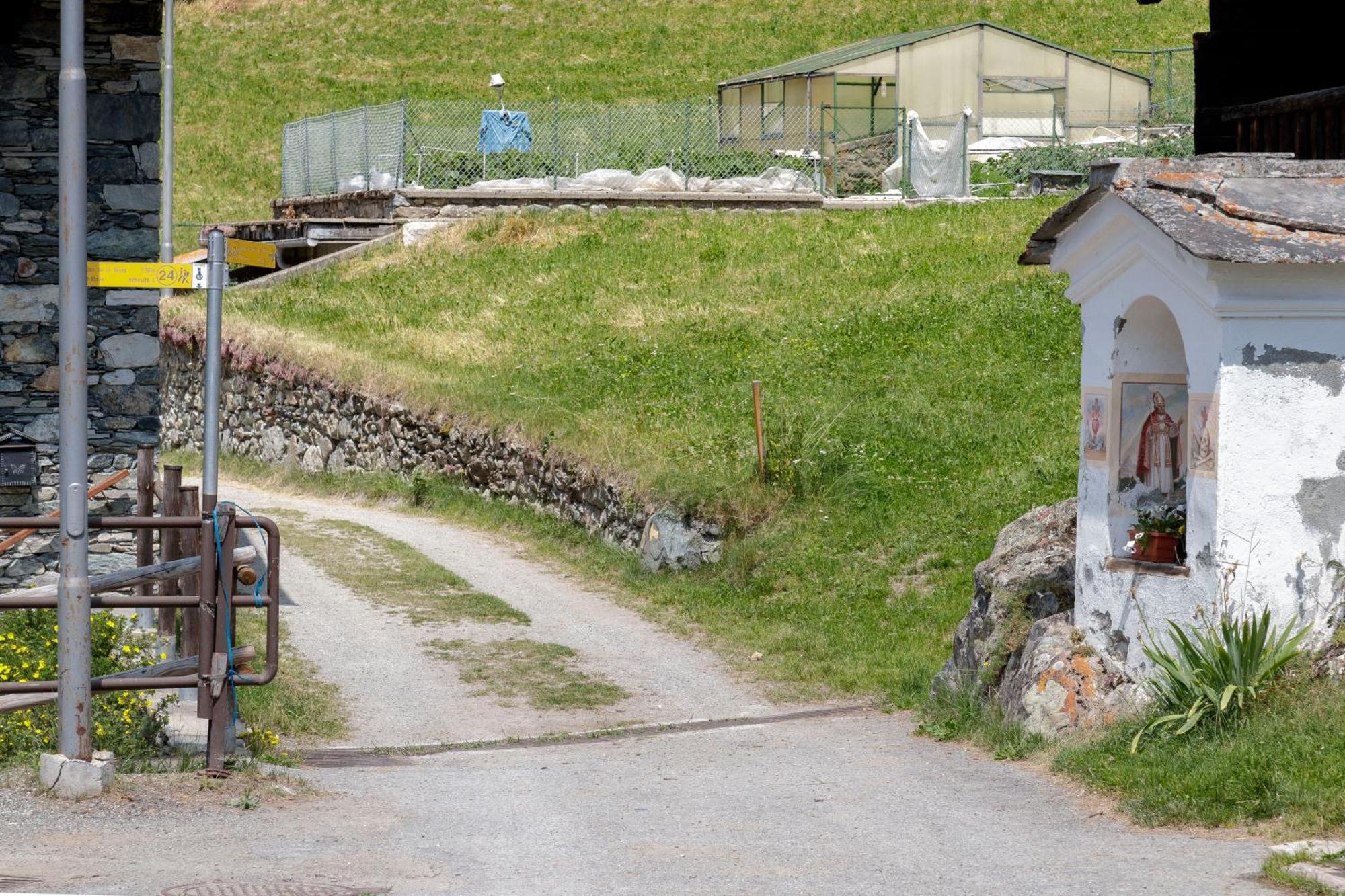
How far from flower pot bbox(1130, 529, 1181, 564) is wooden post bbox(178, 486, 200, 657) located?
5.29 meters

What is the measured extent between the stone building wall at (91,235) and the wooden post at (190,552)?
2.28 metres

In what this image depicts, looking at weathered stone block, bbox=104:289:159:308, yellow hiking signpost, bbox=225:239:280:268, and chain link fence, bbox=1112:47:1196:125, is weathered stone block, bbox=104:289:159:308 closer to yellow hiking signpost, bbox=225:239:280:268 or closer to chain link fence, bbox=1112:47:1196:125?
yellow hiking signpost, bbox=225:239:280:268

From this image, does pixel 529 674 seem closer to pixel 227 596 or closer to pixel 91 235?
pixel 227 596

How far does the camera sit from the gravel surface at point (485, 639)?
33.3 feet

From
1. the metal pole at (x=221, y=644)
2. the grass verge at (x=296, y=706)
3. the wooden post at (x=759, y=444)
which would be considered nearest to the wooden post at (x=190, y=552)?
the grass verge at (x=296, y=706)

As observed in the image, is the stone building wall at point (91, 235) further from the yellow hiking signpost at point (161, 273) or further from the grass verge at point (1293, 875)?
the grass verge at point (1293, 875)

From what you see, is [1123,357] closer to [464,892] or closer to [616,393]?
[464,892]

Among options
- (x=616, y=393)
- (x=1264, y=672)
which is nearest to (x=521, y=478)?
(x=616, y=393)

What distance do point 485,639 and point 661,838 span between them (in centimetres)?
596

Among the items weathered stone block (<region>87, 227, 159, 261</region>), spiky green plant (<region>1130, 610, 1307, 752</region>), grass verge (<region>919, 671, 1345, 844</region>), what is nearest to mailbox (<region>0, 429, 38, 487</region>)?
weathered stone block (<region>87, 227, 159, 261</region>)

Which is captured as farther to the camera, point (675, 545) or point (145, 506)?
point (675, 545)

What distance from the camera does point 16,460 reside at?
11852mm

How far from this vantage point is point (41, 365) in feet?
38.9

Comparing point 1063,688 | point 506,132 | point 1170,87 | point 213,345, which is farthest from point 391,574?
point 1170,87
